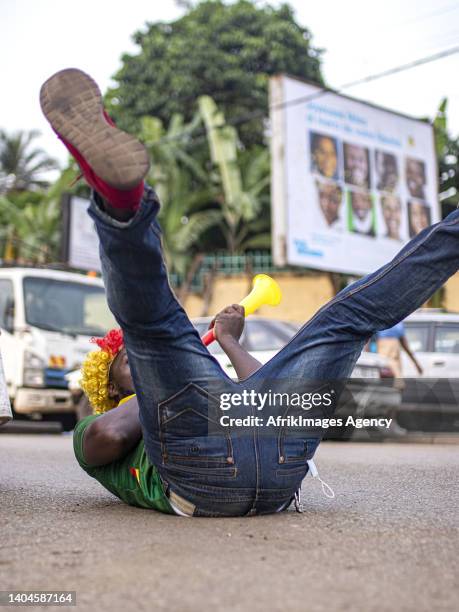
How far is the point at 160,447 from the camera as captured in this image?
8.92 feet

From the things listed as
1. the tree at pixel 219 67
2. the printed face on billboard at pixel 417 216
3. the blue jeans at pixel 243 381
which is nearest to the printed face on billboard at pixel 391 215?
the printed face on billboard at pixel 417 216

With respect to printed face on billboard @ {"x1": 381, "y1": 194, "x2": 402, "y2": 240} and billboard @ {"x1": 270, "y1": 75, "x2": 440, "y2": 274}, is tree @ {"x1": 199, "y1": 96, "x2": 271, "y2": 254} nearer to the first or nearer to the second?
billboard @ {"x1": 270, "y1": 75, "x2": 440, "y2": 274}

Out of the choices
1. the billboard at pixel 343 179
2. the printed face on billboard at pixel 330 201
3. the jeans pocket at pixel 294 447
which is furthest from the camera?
the printed face on billboard at pixel 330 201

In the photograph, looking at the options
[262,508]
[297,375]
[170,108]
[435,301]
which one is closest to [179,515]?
[262,508]

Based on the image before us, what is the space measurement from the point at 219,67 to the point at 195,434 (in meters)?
23.0

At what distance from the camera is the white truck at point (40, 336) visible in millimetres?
10117

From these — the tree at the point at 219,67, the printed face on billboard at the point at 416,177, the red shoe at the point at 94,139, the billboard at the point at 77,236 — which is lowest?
the red shoe at the point at 94,139

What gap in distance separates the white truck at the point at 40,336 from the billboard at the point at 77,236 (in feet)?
23.4

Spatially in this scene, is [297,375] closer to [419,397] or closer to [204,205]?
[419,397]

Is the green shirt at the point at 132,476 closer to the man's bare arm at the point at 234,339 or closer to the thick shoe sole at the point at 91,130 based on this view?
the man's bare arm at the point at 234,339

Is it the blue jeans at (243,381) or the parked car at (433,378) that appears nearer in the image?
the blue jeans at (243,381)

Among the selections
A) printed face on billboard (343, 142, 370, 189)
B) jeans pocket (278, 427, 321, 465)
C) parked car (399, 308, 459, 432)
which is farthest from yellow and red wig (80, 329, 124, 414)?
printed face on billboard (343, 142, 370, 189)

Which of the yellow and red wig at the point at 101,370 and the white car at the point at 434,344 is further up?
the yellow and red wig at the point at 101,370

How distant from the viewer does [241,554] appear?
2225mm
